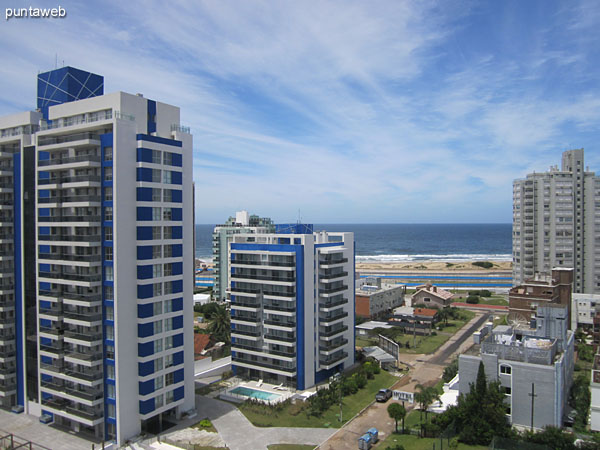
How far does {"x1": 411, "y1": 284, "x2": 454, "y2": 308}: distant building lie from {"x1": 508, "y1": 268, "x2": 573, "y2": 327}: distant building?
930 inches

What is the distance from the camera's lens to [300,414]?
1630 inches

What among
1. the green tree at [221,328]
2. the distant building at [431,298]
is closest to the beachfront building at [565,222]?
the distant building at [431,298]

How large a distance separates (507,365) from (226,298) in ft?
227

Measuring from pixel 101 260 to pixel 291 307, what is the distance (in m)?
19.5

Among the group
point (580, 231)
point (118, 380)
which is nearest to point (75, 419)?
point (118, 380)

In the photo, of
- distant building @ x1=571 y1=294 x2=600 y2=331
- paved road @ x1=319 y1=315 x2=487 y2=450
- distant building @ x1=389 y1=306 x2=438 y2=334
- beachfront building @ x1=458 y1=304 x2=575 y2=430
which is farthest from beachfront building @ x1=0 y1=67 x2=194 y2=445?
distant building @ x1=571 y1=294 x2=600 y2=331

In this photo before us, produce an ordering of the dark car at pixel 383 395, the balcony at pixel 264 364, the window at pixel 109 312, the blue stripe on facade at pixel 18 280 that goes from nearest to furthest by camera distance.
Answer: the window at pixel 109 312, the blue stripe on facade at pixel 18 280, the dark car at pixel 383 395, the balcony at pixel 264 364

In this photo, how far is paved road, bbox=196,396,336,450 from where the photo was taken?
36156 millimetres

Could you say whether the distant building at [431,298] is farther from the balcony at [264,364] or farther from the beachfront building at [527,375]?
the balcony at [264,364]

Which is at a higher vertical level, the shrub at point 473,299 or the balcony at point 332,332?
the balcony at point 332,332

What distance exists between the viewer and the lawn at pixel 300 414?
39.7m

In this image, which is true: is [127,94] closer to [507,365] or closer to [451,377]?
[507,365]

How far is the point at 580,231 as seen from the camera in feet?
288

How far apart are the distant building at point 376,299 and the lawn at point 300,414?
35.2 metres
